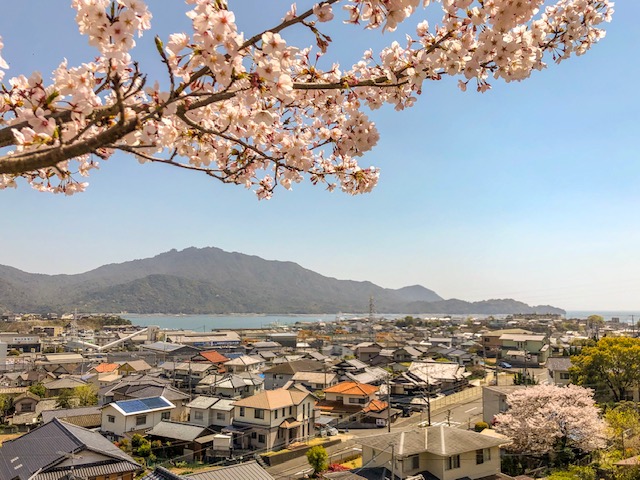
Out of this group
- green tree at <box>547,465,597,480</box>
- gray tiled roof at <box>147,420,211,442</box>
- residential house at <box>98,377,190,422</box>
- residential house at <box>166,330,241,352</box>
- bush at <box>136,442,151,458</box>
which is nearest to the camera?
green tree at <box>547,465,597,480</box>

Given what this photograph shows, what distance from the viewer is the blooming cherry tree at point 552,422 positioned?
1639cm

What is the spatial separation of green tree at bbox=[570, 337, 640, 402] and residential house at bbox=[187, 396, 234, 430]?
18521 mm

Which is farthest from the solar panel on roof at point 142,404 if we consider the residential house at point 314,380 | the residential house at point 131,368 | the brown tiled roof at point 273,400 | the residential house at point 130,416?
the residential house at point 131,368

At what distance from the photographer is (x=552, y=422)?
55.4 feet

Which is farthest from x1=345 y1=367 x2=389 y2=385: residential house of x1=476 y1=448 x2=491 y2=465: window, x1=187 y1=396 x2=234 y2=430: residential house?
x1=476 y1=448 x2=491 y2=465: window

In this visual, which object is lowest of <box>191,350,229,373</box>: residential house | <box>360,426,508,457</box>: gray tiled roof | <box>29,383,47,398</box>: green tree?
<box>29,383,47,398</box>: green tree

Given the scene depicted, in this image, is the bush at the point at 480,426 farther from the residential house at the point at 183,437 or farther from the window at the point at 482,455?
the residential house at the point at 183,437

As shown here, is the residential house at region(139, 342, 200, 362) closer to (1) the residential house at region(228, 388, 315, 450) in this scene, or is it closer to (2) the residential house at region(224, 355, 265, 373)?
(2) the residential house at region(224, 355, 265, 373)

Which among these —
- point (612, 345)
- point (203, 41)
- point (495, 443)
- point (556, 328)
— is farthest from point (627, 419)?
point (556, 328)

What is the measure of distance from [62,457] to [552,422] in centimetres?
1692

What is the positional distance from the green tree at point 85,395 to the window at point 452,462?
23523 mm

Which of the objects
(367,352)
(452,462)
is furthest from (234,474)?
(367,352)

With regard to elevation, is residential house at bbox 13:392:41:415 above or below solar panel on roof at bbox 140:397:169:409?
below

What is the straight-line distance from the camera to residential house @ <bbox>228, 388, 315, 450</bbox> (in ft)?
71.5
